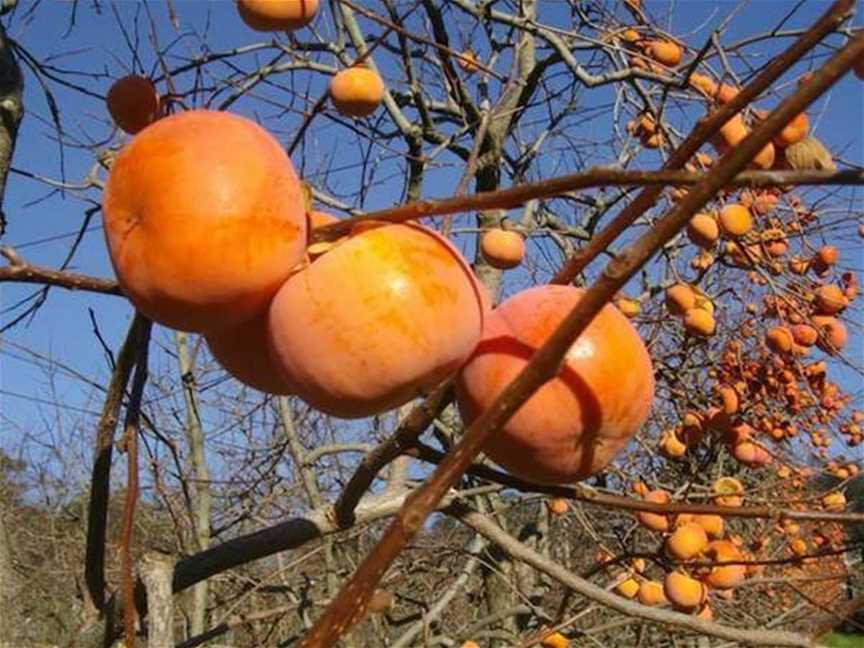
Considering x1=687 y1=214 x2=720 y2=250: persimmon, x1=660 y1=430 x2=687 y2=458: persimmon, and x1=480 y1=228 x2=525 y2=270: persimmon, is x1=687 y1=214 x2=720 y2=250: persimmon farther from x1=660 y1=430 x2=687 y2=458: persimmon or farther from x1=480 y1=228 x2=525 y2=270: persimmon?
x1=660 y1=430 x2=687 y2=458: persimmon

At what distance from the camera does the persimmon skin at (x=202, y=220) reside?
1.78 feet

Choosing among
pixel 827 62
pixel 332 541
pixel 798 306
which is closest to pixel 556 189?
pixel 827 62

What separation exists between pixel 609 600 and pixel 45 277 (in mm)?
606

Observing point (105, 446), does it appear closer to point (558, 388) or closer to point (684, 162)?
point (558, 388)

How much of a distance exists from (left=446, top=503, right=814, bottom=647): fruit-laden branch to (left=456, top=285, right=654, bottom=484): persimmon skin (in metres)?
0.34

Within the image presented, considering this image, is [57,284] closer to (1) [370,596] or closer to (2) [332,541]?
(1) [370,596]

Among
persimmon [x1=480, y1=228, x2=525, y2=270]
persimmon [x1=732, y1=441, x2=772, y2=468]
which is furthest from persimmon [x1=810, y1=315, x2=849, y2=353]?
persimmon [x1=480, y1=228, x2=525, y2=270]

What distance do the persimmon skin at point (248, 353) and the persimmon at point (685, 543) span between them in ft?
4.04

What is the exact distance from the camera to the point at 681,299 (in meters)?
1.64

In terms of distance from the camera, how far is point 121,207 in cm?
57

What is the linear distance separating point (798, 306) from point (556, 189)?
1.71 metres

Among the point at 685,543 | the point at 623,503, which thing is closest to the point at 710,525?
the point at 685,543

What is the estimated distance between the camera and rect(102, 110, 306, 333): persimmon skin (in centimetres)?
54

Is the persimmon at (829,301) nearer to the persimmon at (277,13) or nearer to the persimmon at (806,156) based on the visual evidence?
the persimmon at (806,156)
